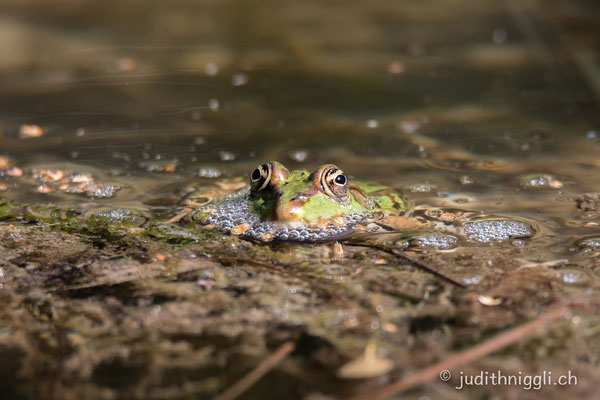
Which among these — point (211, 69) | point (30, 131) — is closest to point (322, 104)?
point (211, 69)

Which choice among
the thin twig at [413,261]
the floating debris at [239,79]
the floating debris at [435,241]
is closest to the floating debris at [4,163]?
the floating debris at [239,79]

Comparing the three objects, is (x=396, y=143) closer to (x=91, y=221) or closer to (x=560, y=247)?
(x=560, y=247)

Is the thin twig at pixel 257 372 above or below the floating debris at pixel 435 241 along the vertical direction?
below

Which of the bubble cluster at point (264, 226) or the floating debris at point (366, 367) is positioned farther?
the bubble cluster at point (264, 226)

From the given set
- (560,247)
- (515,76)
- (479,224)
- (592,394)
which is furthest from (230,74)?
(592,394)

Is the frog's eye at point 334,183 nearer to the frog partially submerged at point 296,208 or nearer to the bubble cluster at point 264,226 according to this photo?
the frog partially submerged at point 296,208

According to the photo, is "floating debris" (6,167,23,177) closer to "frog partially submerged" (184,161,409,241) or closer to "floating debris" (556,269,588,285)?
"frog partially submerged" (184,161,409,241)
